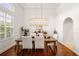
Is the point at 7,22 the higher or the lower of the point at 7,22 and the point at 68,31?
the higher

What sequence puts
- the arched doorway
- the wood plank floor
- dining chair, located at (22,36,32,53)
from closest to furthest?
the wood plank floor → dining chair, located at (22,36,32,53) → the arched doorway

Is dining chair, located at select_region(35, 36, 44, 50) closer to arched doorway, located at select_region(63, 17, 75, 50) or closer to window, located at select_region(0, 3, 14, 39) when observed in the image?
window, located at select_region(0, 3, 14, 39)

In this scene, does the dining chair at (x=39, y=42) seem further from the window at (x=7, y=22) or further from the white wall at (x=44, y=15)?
the window at (x=7, y=22)

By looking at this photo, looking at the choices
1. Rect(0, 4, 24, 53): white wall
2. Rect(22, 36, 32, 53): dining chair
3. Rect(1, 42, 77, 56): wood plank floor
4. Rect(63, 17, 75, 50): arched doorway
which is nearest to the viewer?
Rect(1, 42, 77, 56): wood plank floor

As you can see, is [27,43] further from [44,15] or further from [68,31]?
[68,31]

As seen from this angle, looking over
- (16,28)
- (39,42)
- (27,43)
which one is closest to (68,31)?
(39,42)

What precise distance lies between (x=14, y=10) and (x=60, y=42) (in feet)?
8.72

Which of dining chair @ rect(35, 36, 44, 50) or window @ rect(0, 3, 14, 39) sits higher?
window @ rect(0, 3, 14, 39)

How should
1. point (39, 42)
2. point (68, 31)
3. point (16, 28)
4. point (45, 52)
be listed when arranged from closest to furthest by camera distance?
point (16, 28)
point (45, 52)
point (39, 42)
point (68, 31)

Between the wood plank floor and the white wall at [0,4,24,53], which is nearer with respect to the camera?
the wood plank floor

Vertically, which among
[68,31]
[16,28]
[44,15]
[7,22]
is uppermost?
[44,15]

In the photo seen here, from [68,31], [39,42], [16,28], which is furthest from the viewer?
[68,31]

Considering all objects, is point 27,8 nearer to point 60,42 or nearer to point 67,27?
point 60,42

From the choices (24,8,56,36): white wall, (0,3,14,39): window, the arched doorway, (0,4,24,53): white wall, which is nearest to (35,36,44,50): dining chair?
(24,8,56,36): white wall
